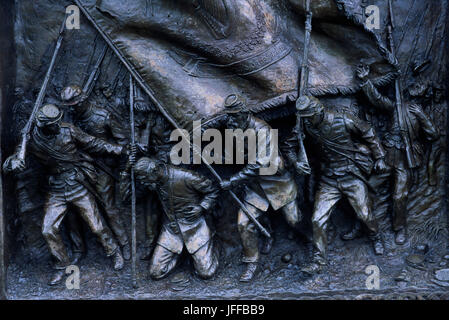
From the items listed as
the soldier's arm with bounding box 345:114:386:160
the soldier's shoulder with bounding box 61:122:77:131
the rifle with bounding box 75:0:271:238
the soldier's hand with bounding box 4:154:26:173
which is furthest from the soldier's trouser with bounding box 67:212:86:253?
the soldier's arm with bounding box 345:114:386:160

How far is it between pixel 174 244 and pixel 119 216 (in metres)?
0.70

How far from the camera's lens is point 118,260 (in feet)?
24.7

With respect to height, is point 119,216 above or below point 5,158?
below

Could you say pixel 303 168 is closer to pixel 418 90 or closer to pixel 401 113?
pixel 401 113

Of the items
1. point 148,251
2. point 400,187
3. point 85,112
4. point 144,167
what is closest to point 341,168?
point 400,187

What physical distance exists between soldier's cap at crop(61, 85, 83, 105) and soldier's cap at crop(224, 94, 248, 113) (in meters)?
1.54

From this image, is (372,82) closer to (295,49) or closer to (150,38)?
(295,49)

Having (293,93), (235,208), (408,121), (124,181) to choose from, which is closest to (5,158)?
(124,181)

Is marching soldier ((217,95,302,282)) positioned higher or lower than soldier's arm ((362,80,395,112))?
lower

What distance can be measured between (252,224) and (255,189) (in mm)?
360

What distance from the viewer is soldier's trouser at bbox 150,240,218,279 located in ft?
24.0

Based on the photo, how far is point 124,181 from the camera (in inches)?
288

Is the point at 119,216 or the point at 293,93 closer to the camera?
the point at 293,93

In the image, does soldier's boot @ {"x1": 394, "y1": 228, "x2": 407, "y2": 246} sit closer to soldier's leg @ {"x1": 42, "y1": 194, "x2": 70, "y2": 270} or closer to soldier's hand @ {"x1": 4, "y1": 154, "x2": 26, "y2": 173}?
soldier's leg @ {"x1": 42, "y1": 194, "x2": 70, "y2": 270}
